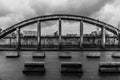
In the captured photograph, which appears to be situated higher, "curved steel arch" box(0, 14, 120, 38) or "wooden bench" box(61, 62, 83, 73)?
"curved steel arch" box(0, 14, 120, 38)

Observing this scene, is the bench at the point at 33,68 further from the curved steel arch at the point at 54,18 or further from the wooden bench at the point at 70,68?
the curved steel arch at the point at 54,18

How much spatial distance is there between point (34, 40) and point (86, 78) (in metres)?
43.3

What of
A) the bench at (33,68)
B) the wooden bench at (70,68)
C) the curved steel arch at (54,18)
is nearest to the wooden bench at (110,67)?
the wooden bench at (70,68)

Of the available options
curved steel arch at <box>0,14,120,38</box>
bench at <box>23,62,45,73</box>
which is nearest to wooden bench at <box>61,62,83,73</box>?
bench at <box>23,62,45,73</box>

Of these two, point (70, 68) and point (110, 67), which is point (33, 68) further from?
point (110, 67)

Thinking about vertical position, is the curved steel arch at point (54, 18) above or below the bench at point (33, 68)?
above

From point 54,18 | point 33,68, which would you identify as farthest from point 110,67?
point 54,18

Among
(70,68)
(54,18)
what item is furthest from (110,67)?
(54,18)

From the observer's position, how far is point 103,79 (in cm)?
816

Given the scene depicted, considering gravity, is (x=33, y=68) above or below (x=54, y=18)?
below

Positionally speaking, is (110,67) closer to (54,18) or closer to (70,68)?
(70,68)

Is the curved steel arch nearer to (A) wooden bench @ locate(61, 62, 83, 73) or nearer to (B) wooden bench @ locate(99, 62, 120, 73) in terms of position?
(B) wooden bench @ locate(99, 62, 120, 73)

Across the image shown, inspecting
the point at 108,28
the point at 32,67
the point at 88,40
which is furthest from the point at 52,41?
the point at 32,67

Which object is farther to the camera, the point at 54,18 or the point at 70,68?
the point at 54,18
